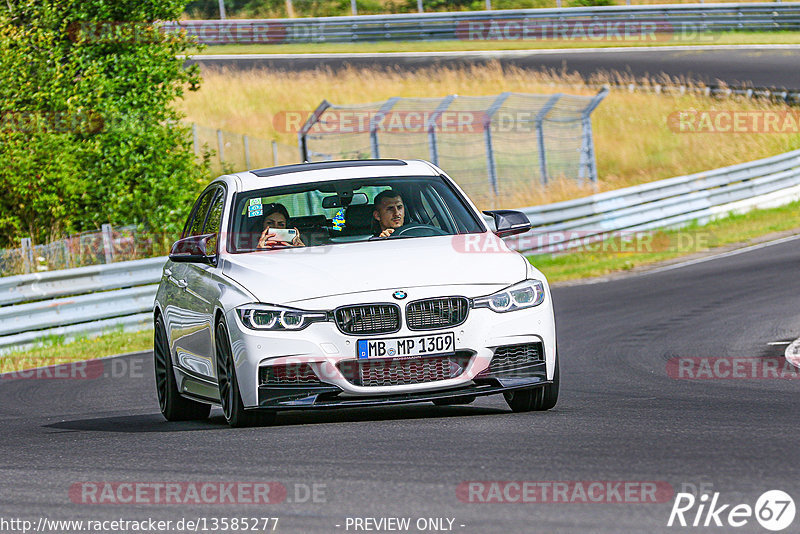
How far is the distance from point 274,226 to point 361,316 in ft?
4.79

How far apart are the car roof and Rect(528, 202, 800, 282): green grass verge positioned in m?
11.3

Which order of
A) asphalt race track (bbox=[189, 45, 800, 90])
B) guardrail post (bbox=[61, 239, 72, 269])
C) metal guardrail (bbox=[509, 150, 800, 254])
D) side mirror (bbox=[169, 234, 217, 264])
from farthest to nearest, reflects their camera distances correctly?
asphalt race track (bbox=[189, 45, 800, 90]), metal guardrail (bbox=[509, 150, 800, 254]), guardrail post (bbox=[61, 239, 72, 269]), side mirror (bbox=[169, 234, 217, 264])

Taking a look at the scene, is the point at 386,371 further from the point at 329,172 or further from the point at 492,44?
the point at 492,44

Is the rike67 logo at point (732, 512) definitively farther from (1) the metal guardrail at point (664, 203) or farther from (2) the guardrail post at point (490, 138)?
(2) the guardrail post at point (490, 138)

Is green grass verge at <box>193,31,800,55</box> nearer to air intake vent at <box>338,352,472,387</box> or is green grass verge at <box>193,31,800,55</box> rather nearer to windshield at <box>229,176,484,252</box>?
windshield at <box>229,176,484,252</box>

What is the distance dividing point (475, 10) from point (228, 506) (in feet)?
144

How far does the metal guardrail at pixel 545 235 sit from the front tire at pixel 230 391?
27.2ft

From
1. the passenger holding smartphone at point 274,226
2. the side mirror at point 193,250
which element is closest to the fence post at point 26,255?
the side mirror at point 193,250

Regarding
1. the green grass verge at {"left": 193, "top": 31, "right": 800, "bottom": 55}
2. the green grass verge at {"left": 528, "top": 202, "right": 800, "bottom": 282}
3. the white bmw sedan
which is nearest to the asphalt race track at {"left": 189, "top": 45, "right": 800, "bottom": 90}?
Answer: the green grass verge at {"left": 193, "top": 31, "right": 800, "bottom": 55}

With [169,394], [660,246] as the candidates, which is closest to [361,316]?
[169,394]

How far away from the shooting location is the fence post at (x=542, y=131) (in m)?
26.5

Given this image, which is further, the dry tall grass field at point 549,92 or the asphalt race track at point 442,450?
the dry tall grass field at point 549,92

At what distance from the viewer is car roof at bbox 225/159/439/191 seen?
9383 mm

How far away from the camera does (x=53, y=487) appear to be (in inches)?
261
